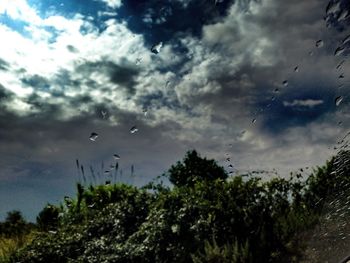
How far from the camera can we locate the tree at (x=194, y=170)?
10.1m

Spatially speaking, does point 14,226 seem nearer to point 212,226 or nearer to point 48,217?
point 48,217

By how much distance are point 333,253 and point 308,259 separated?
0.56 meters

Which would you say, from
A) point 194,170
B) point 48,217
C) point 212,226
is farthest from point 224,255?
point 48,217

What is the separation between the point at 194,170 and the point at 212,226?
4345 millimetres

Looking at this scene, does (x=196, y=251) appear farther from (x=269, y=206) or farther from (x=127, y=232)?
(x=127, y=232)

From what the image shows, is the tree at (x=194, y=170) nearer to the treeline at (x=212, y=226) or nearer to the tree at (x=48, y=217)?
the treeline at (x=212, y=226)

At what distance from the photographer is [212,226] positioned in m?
6.79

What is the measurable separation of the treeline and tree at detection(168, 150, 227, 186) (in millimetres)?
1530

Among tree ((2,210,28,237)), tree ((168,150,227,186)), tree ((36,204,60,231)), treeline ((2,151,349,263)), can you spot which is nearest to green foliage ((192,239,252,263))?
treeline ((2,151,349,263))

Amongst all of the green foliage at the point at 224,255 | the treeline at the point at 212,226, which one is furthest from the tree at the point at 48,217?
the green foliage at the point at 224,255

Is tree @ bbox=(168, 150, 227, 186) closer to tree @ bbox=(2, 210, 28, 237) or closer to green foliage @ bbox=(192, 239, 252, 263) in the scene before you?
green foliage @ bbox=(192, 239, 252, 263)

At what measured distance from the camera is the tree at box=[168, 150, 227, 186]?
33.2ft

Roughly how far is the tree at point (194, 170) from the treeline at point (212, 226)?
5.02ft

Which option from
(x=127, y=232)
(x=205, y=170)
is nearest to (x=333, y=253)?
(x=127, y=232)
